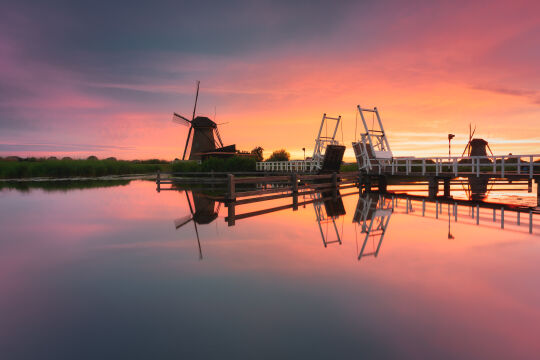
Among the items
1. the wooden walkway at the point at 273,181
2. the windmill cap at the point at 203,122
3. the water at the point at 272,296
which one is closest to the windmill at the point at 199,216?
the wooden walkway at the point at 273,181

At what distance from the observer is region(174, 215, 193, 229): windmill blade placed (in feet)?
38.5

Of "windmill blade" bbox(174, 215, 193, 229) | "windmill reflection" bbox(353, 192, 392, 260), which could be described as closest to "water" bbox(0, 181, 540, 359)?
"windmill reflection" bbox(353, 192, 392, 260)

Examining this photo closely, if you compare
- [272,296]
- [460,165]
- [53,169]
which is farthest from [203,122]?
[272,296]

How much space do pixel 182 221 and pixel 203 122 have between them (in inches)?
1873

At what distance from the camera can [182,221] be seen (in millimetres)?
12555

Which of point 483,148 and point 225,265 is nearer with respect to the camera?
point 225,265

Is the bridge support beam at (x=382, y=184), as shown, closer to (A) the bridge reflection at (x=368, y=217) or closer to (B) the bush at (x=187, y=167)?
(A) the bridge reflection at (x=368, y=217)

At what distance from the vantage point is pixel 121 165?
54.6 m

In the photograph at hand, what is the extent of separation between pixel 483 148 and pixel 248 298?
3942 cm

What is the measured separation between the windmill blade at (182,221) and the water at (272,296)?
1641 mm

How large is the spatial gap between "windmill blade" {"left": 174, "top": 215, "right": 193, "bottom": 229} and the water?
5.38 ft

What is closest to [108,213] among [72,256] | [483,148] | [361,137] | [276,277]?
[72,256]

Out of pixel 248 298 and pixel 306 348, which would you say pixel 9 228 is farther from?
pixel 306 348

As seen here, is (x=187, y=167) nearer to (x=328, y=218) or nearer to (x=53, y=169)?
(x=53, y=169)
